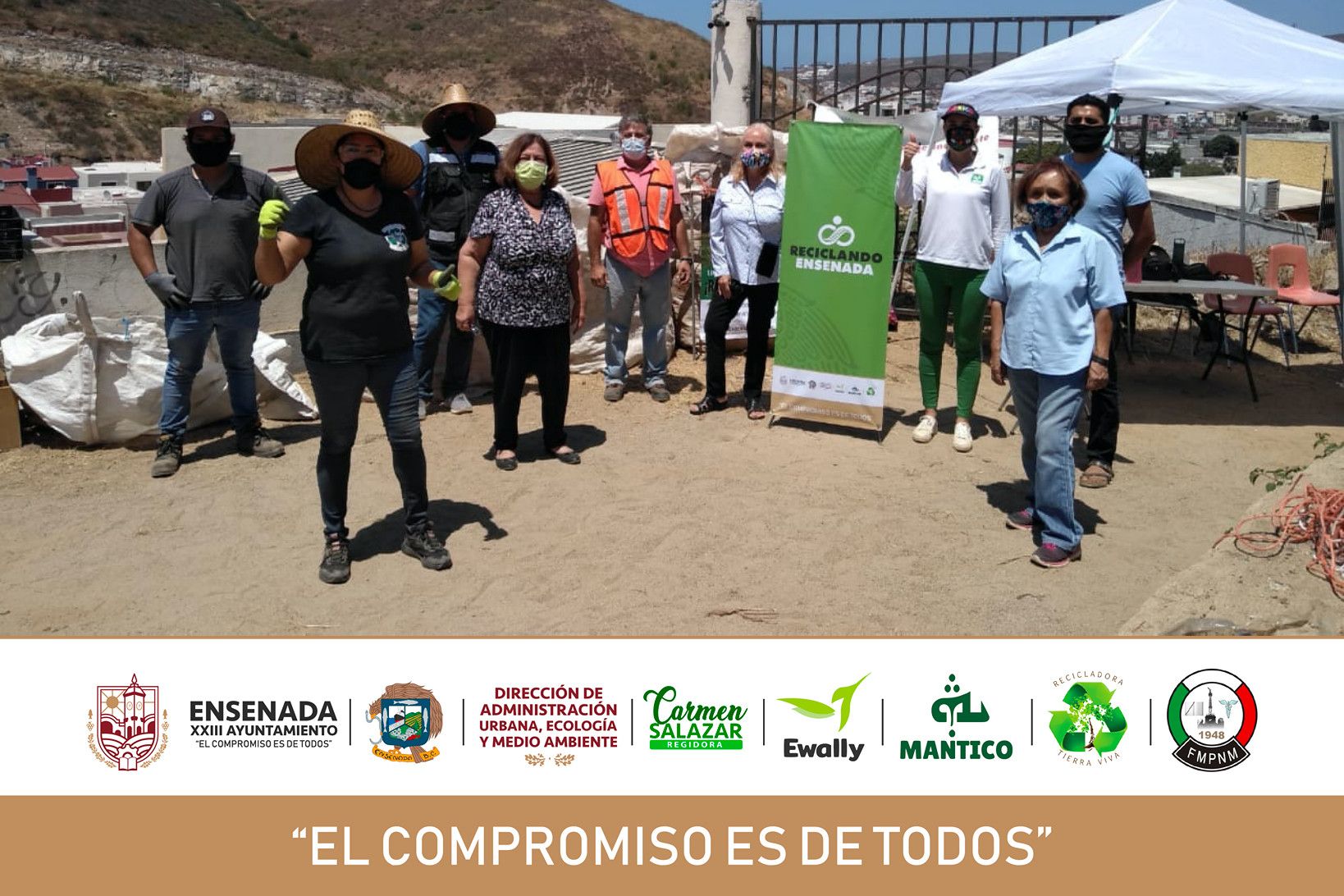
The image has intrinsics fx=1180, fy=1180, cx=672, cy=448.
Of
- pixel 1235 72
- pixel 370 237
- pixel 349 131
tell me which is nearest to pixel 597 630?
pixel 370 237

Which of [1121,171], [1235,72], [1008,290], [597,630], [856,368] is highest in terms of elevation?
[1235,72]

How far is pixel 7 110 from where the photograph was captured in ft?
123

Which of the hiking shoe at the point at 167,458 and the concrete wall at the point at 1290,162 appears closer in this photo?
the hiking shoe at the point at 167,458

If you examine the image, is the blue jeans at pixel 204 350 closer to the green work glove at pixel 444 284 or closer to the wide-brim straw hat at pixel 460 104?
the wide-brim straw hat at pixel 460 104

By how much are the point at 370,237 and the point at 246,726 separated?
2127 millimetres

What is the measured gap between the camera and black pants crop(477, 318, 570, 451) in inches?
248

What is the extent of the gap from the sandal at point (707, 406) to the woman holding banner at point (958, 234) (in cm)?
133

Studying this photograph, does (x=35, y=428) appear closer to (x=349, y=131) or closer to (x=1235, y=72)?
(x=349, y=131)

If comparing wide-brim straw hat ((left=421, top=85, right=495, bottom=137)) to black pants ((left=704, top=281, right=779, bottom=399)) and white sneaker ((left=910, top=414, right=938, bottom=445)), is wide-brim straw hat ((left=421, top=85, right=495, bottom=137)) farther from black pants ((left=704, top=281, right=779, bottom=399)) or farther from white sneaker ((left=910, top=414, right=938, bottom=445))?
white sneaker ((left=910, top=414, right=938, bottom=445))

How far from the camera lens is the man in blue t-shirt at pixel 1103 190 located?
6078mm

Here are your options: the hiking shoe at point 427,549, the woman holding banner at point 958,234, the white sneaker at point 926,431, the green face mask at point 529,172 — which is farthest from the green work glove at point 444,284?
the white sneaker at point 926,431

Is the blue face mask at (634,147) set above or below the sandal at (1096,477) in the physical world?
above

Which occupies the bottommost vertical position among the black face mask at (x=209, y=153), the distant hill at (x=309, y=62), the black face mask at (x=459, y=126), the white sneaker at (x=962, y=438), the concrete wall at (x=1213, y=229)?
the white sneaker at (x=962, y=438)

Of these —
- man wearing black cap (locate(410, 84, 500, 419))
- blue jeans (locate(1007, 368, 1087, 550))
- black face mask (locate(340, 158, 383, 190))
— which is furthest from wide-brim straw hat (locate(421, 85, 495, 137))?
blue jeans (locate(1007, 368, 1087, 550))
